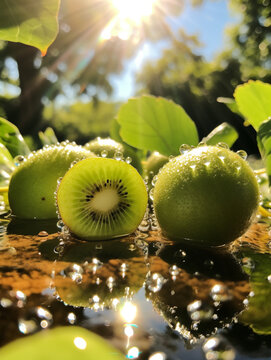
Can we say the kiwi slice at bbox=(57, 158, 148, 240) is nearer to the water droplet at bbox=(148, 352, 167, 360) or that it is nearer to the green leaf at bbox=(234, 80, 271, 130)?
the green leaf at bbox=(234, 80, 271, 130)

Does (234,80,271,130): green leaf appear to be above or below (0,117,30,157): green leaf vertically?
above

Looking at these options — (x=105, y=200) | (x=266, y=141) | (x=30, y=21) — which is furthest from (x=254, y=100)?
(x=30, y=21)

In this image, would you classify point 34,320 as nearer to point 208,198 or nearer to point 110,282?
point 110,282

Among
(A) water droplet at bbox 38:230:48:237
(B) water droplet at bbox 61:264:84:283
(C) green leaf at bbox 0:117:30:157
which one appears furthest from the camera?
(C) green leaf at bbox 0:117:30:157

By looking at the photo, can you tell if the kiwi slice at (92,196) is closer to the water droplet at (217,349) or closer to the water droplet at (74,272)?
the water droplet at (74,272)

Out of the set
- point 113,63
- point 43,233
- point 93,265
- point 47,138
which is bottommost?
point 113,63

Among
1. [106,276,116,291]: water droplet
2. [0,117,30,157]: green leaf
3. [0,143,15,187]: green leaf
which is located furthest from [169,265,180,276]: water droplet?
[0,117,30,157]: green leaf
